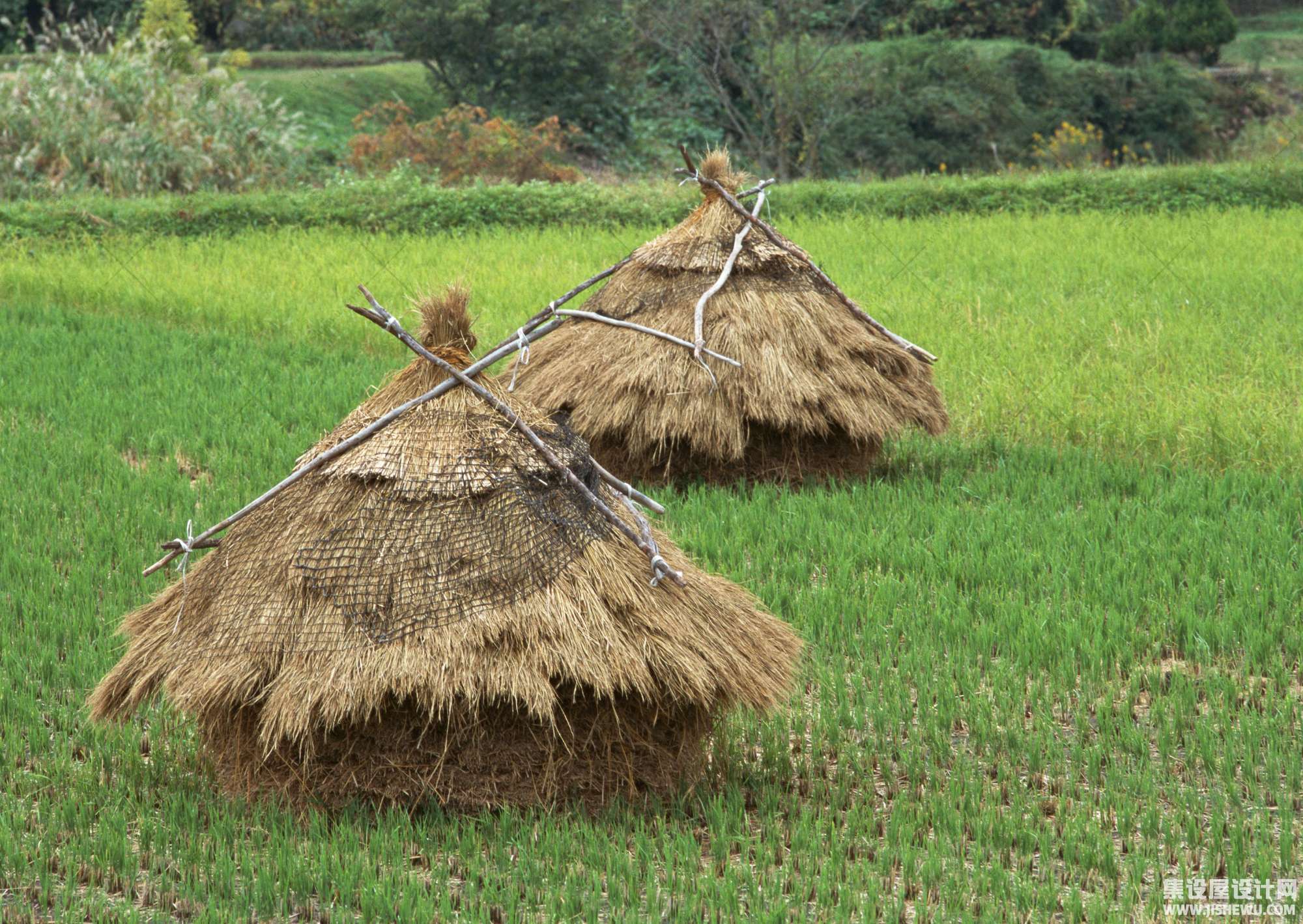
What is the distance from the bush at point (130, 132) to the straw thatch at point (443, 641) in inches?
429

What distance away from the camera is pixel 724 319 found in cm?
616

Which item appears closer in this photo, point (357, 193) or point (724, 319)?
point (724, 319)

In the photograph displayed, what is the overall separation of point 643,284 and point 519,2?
1384 cm

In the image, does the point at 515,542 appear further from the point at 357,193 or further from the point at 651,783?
the point at 357,193

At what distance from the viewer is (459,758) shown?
3.29m

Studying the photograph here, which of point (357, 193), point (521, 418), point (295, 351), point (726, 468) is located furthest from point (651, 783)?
point (357, 193)

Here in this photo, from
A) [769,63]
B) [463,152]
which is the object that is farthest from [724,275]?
[769,63]

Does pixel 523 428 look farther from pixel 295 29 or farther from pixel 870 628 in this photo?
pixel 295 29

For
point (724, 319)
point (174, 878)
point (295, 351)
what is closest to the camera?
point (174, 878)

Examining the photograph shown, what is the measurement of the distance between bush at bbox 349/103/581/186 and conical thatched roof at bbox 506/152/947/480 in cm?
950

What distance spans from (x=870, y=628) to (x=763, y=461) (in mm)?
1876

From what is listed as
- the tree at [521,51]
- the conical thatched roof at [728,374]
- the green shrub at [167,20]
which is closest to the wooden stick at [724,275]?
the conical thatched roof at [728,374]

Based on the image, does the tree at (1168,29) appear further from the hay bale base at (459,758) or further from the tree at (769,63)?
the hay bale base at (459,758)

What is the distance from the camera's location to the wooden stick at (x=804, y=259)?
6.28 meters
